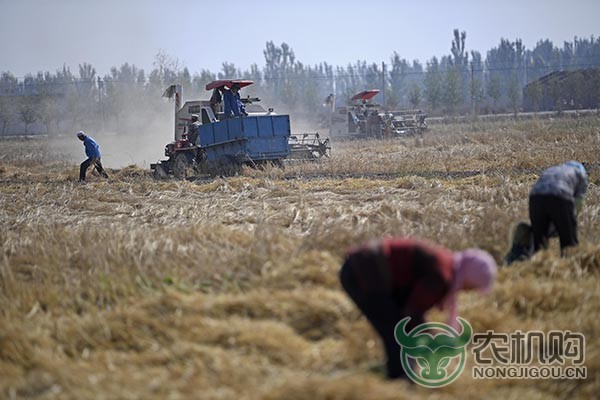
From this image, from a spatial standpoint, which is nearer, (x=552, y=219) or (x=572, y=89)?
(x=552, y=219)

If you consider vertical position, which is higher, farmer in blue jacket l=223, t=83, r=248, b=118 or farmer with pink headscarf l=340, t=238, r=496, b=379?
farmer in blue jacket l=223, t=83, r=248, b=118

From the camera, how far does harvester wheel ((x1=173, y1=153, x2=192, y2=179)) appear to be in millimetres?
19641

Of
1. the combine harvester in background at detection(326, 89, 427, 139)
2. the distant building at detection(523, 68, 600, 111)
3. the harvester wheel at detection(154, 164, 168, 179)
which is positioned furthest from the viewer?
the distant building at detection(523, 68, 600, 111)

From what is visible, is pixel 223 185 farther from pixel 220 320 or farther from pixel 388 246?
pixel 388 246

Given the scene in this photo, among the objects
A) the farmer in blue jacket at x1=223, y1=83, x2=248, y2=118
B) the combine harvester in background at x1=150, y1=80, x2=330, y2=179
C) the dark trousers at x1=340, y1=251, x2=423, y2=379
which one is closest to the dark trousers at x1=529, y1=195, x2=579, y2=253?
the dark trousers at x1=340, y1=251, x2=423, y2=379

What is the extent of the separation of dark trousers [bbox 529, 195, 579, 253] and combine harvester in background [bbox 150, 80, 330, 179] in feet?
37.9

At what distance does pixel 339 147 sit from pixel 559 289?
80.2ft

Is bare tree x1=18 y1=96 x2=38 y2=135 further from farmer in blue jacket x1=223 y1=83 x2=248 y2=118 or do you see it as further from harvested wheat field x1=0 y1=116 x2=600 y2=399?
harvested wheat field x1=0 y1=116 x2=600 y2=399

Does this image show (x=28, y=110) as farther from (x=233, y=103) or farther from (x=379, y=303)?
(x=379, y=303)

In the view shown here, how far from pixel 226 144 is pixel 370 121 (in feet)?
61.6

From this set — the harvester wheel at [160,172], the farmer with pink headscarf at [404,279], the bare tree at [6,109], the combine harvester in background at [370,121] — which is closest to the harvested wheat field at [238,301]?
the farmer with pink headscarf at [404,279]

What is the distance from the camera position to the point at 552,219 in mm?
7086

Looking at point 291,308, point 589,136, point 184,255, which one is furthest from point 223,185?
point 589,136

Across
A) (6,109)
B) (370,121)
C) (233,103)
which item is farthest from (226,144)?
(6,109)
